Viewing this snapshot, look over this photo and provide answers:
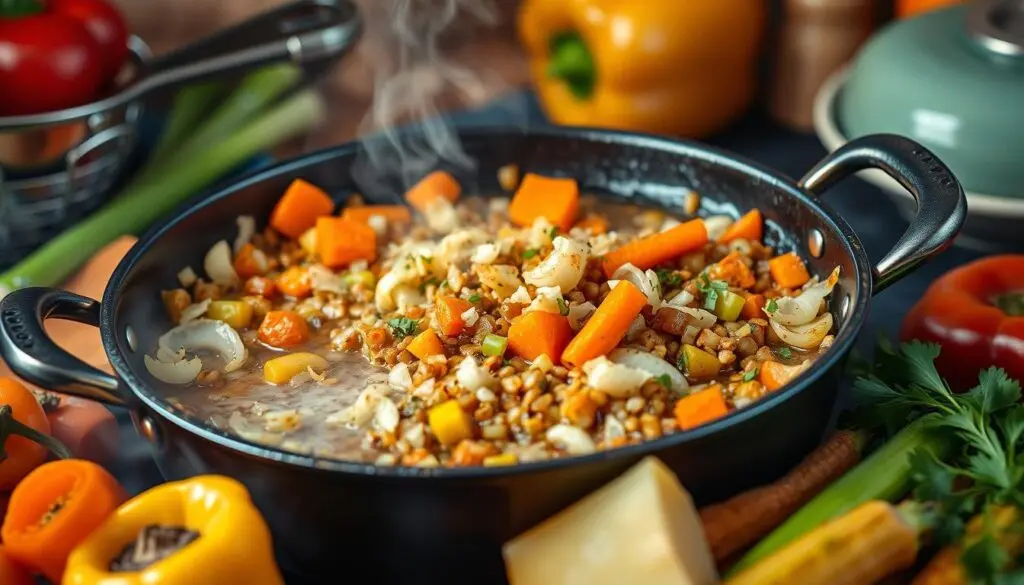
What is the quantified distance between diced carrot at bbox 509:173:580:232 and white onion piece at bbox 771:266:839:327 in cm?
62

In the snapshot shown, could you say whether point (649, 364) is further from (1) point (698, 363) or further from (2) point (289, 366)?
(2) point (289, 366)

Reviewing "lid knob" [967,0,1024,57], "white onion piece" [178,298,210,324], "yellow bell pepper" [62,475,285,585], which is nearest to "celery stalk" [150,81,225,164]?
"white onion piece" [178,298,210,324]

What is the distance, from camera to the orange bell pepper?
1772 mm

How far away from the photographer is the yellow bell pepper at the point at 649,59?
3.46 metres

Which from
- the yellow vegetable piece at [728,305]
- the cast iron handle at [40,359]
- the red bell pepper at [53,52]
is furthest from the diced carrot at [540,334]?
the red bell pepper at [53,52]

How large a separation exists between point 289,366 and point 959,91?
5.92ft

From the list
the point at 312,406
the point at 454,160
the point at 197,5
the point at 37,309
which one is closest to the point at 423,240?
the point at 454,160

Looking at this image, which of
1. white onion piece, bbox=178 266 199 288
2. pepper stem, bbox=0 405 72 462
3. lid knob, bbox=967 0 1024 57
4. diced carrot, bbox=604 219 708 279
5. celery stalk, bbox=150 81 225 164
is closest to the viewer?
pepper stem, bbox=0 405 72 462

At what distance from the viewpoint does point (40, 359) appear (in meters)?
1.80

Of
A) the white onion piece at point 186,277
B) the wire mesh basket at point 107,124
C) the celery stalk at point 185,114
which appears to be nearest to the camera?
the white onion piece at point 186,277

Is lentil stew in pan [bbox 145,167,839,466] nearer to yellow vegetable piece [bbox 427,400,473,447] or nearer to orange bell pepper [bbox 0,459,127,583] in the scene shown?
yellow vegetable piece [bbox 427,400,473,447]

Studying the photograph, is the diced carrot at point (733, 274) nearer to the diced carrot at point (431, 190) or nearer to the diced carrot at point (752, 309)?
the diced carrot at point (752, 309)

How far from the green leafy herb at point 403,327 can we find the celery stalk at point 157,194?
1064 mm

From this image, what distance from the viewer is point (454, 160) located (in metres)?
2.83
